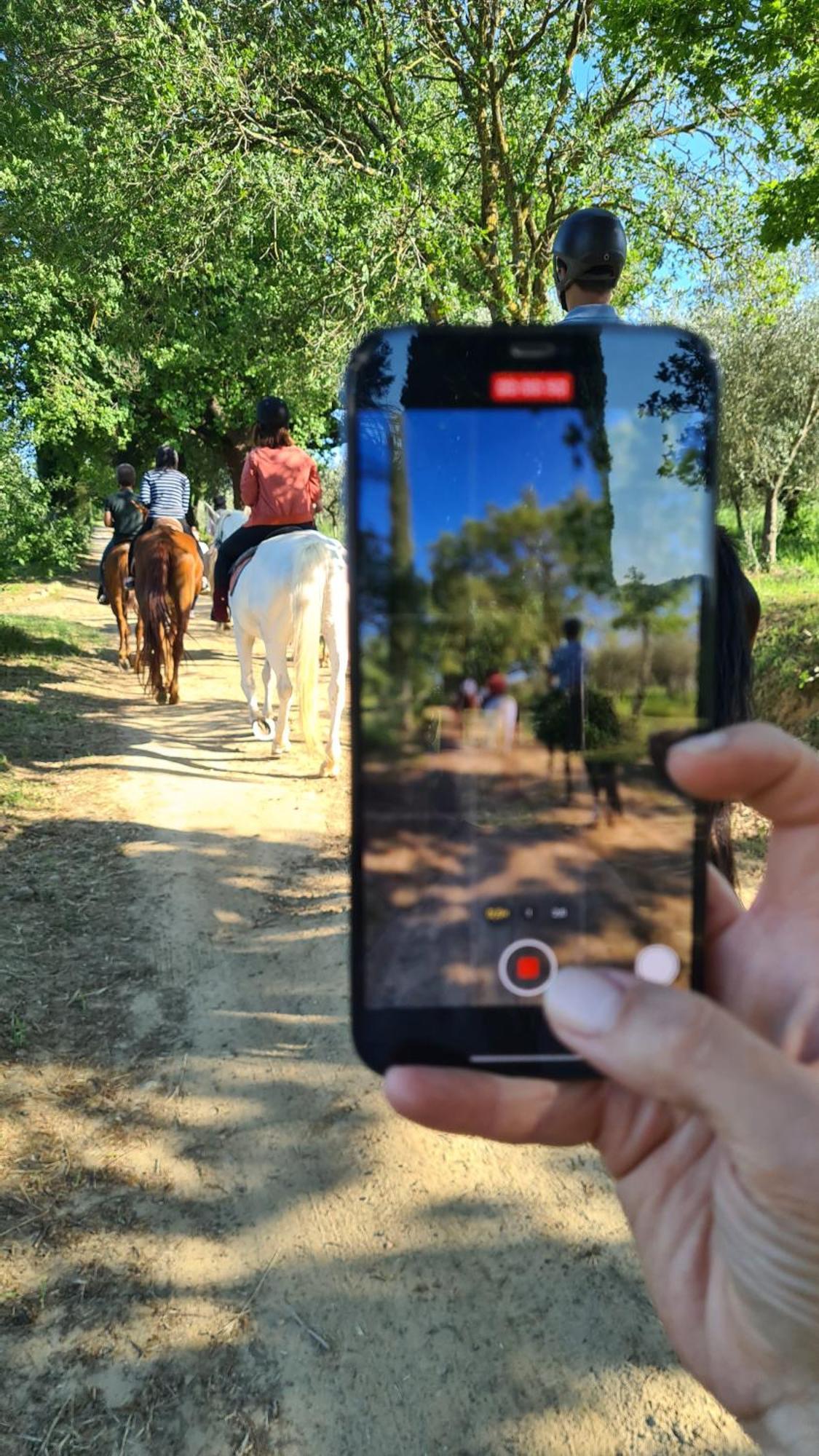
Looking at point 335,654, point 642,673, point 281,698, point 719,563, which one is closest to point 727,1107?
point 642,673

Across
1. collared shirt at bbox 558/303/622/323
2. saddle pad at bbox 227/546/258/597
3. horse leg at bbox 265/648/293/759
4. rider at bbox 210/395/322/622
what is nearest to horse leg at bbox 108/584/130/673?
saddle pad at bbox 227/546/258/597

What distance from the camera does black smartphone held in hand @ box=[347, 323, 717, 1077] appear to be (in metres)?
1.23

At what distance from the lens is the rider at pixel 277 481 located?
23.7ft

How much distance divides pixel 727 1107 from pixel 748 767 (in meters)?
0.44

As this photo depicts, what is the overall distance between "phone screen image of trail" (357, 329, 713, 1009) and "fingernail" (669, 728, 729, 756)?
86 millimetres

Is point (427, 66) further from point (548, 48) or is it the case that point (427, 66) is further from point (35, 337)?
point (35, 337)

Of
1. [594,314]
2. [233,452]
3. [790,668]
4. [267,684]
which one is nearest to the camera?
[594,314]

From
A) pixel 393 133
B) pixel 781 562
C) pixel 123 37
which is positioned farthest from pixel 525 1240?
pixel 781 562

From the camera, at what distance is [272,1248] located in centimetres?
266

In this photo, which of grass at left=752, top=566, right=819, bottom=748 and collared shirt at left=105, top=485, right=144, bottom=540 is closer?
grass at left=752, top=566, right=819, bottom=748

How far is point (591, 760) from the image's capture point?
1254 mm

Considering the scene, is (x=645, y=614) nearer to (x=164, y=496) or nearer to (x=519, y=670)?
(x=519, y=670)

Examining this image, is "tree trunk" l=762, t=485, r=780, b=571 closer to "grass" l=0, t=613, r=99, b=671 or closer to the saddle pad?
the saddle pad

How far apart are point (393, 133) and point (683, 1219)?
10.5 m
